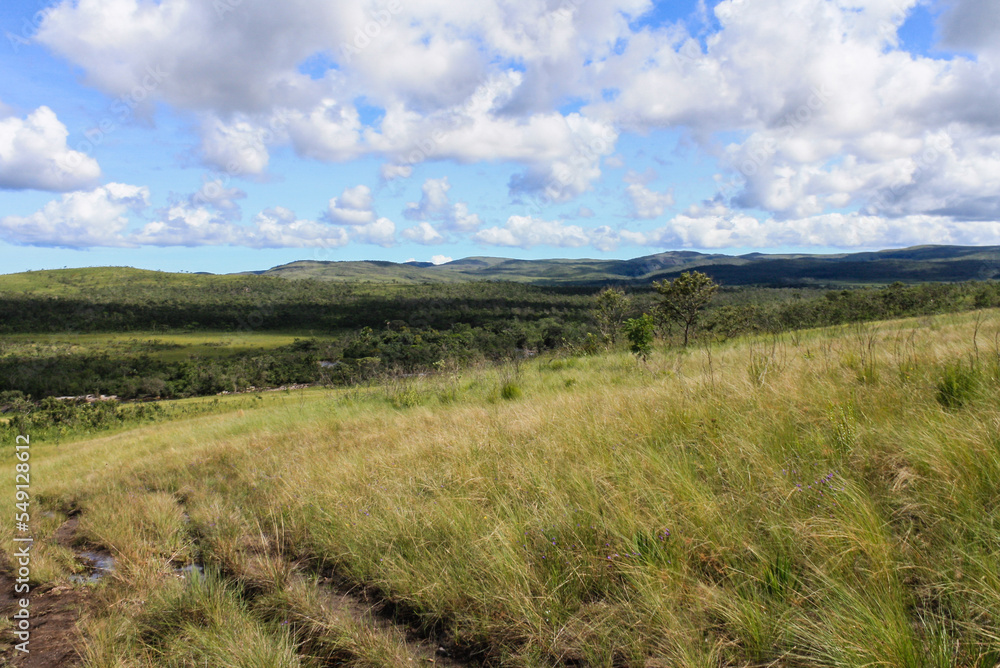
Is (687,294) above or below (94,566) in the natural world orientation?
above

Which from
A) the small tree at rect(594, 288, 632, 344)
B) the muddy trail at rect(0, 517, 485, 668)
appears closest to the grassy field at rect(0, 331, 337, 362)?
the small tree at rect(594, 288, 632, 344)

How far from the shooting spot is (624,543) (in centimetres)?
270

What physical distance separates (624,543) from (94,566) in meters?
4.26

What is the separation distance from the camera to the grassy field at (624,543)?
205 centimetres

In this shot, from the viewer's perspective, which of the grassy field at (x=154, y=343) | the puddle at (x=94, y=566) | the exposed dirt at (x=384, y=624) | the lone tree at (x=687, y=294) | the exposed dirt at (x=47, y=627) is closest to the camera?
the exposed dirt at (x=384, y=624)

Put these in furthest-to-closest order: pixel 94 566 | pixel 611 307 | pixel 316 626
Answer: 1. pixel 611 307
2. pixel 94 566
3. pixel 316 626

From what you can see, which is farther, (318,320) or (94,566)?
(318,320)

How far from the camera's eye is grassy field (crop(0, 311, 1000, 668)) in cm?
205

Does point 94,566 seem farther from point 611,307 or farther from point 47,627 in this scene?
point 611,307

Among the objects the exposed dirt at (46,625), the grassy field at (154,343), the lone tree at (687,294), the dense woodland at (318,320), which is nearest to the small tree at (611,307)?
the dense woodland at (318,320)

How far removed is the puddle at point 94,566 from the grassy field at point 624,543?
0.12 meters

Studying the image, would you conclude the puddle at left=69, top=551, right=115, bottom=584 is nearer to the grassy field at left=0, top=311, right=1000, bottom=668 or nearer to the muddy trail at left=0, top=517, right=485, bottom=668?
the muddy trail at left=0, top=517, right=485, bottom=668

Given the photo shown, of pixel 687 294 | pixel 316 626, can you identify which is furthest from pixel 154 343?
pixel 316 626

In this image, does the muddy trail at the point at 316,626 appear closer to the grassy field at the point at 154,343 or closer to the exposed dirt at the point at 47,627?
the exposed dirt at the point at 47,627
